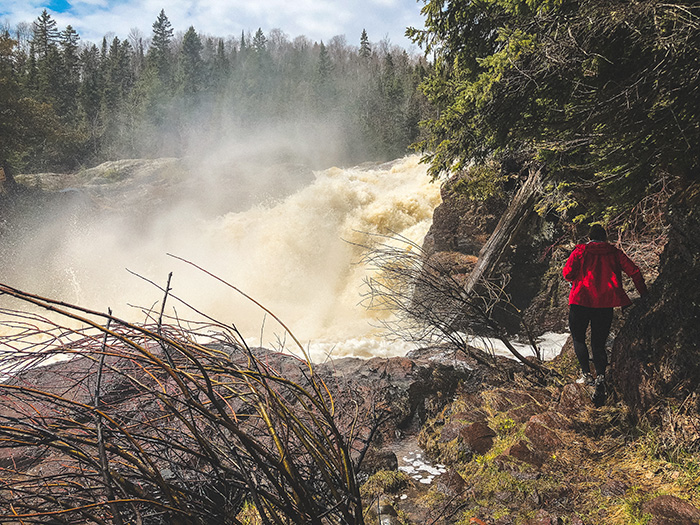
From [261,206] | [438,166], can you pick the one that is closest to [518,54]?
[438,166]

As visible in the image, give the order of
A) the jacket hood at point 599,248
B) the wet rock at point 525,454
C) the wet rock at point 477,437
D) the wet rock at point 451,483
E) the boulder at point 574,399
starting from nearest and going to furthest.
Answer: the wet rock at point 451,483, the wet rock at point 525,454, the wet rock at point 477,437, the boulder at point 574,399, the jacket hood at point 599,248

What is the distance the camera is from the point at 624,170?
425 centimetres

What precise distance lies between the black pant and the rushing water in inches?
255

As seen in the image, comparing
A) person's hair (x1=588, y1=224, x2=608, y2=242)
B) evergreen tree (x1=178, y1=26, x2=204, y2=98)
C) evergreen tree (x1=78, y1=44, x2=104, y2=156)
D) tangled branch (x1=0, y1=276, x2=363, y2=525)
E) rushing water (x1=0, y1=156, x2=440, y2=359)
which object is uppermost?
evergreen tree (x1=178, y1=26, x2=204, y2=98)

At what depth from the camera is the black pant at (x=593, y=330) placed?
3.73 metres

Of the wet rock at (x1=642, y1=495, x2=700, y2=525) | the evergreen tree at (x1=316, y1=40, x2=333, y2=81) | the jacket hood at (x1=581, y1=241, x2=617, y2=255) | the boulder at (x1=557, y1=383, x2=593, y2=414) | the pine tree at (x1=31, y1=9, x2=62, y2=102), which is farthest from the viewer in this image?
the evergreen tree at (x1=316, y1=40, x2=333, y2=81)

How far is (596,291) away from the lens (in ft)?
12.3

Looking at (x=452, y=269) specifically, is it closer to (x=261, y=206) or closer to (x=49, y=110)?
(x=261, y=206)

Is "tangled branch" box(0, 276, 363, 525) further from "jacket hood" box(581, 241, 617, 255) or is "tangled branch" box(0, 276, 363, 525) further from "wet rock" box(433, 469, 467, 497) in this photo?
"jacket hood" box(581, 241, 617, 255)

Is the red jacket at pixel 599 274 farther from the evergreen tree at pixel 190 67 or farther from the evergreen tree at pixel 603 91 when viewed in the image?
the evergreen tree at pixel 190 67

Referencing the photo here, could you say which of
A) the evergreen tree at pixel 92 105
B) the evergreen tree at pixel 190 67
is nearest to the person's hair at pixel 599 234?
the evergreen tree at pixel 92 105

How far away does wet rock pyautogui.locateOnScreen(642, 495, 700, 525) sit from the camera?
2.20 meters

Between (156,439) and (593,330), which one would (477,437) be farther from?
(156,439)

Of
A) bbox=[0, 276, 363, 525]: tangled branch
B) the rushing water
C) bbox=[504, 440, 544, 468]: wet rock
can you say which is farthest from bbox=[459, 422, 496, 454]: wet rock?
the rushing water
